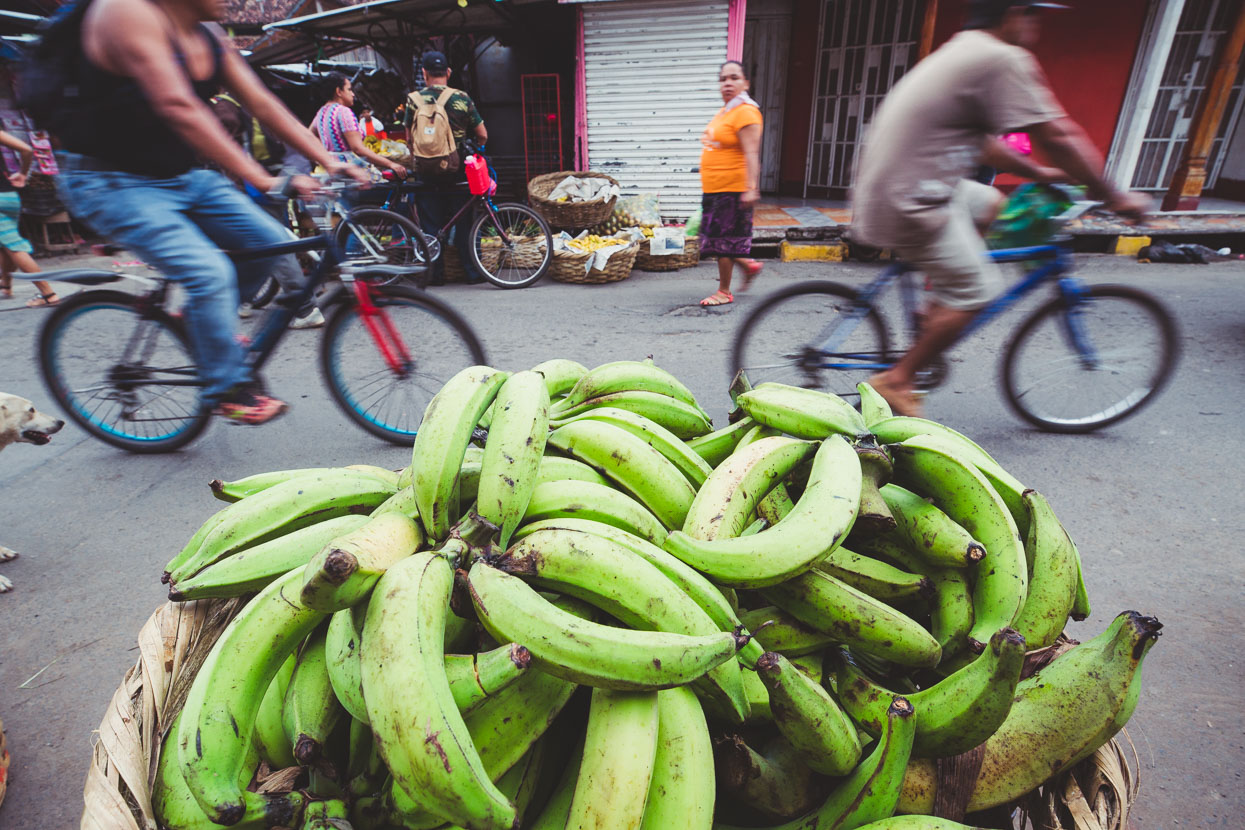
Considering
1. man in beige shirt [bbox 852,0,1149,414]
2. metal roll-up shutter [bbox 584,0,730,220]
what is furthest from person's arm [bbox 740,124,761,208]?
metal roll-up shutter [bbox 584,0,730,220]

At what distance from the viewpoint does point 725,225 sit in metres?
5.50

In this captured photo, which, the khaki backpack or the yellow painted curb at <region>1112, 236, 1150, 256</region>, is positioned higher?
the khaki backpack

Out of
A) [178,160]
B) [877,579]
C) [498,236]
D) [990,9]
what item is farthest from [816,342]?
[498,236]

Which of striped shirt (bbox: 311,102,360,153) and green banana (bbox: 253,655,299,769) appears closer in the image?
green banana (bbox: 253,655,299,769)

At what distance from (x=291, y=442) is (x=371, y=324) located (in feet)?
3.02

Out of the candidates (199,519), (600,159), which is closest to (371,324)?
(199,519)

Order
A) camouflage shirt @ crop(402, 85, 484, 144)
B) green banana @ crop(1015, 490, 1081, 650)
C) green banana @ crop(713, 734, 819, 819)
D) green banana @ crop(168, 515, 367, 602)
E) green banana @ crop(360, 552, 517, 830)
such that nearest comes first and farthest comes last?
green banana @ crop(360, 552, 517, 830) → green banana @ crop(713, 734, 819, 819) → green banana @ crop(168, 515, 367, 602) → green banana @ crop(1015, 490, 1081, 650) → camouflage shirt @ crop(402, 85, 484, 144)

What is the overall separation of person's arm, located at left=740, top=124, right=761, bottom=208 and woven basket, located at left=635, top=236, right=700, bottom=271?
89.1 inches

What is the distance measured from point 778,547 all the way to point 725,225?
495 cm

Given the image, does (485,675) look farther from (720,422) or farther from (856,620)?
(720,422)

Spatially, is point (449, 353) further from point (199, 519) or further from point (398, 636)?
point (398, 636)

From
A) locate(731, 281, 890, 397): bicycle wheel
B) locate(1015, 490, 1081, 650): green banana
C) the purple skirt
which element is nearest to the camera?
locate(1015, 490, 1081, 650): green banana

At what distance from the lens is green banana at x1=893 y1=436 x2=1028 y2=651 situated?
43.5 inches

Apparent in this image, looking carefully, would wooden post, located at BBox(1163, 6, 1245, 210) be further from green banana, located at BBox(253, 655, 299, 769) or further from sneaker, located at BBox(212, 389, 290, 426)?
green banana, located at BBox(253, 655, 299, 769)
